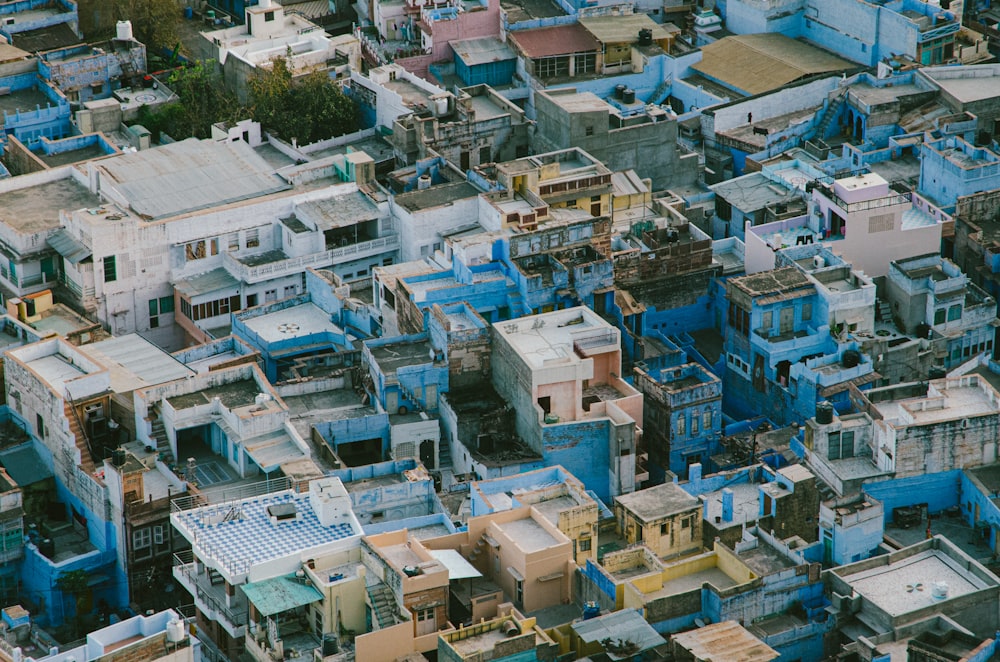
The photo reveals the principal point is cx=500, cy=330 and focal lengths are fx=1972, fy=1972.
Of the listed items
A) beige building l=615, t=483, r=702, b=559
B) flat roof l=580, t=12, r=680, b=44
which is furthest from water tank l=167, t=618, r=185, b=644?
flat roof l=580, t=12, r=680, b=44

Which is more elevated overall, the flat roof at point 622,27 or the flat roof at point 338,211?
the flat roof at point 622,27

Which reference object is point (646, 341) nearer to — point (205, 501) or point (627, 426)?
point (627, 426)

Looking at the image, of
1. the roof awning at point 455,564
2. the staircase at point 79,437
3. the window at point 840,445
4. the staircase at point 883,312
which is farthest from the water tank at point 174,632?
the staircase at point 883,312

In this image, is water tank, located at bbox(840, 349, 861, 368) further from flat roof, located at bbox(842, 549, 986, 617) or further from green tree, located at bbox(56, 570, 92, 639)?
green tree, located at bbox(56, 570, 92, 639)

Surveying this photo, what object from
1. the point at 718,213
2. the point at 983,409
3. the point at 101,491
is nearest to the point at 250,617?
the point at 101,491

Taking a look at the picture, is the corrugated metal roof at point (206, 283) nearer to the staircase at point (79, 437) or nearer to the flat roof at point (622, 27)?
the staircase at point (79, 437)

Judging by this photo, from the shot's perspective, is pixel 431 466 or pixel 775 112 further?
pixel 775 112

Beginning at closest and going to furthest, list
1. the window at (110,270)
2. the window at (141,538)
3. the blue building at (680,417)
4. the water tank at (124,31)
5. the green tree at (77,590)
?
the green tree at (77,590) → the window at (141,538) → the blue building at (680,417) → the window at (110,270) → the water tank at (124,31)
